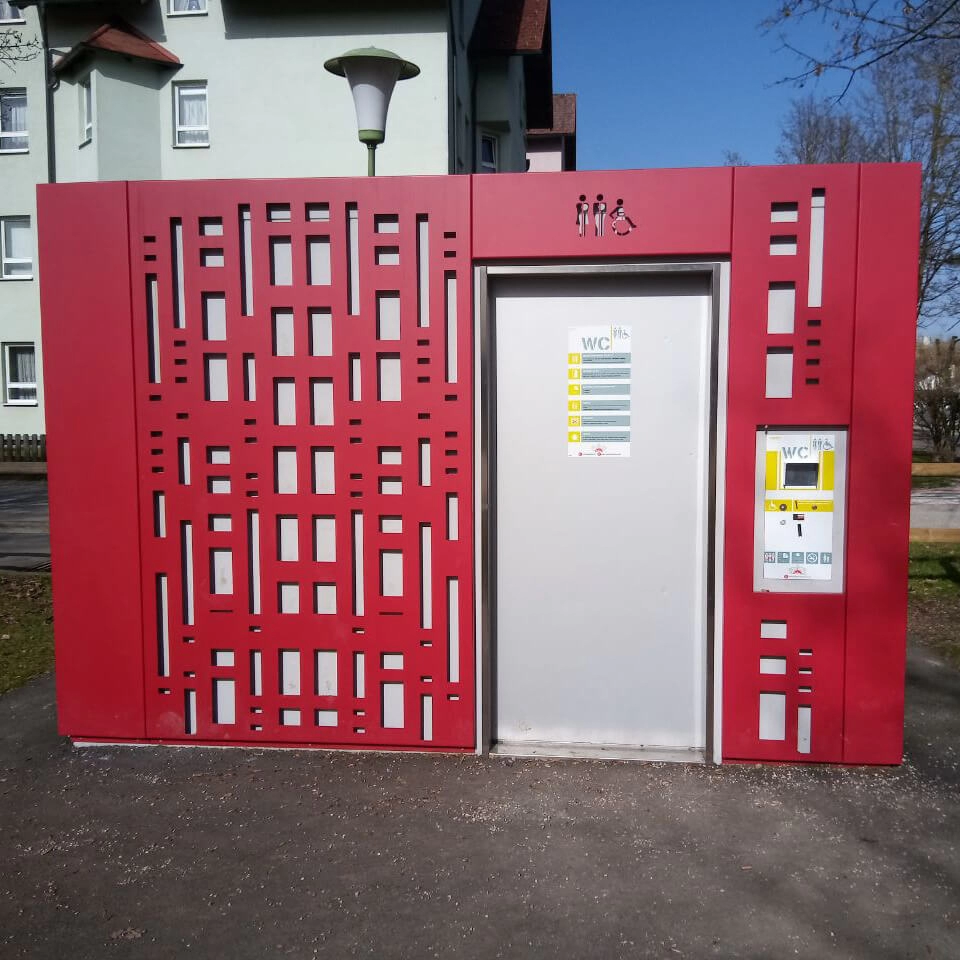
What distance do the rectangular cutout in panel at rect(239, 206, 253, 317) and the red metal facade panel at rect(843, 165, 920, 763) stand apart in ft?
10.1

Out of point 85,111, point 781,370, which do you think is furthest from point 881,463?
point 85,111

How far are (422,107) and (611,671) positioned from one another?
15640mm

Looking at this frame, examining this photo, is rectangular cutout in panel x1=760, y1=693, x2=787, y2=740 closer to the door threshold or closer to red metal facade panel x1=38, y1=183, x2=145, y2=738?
the door threshold

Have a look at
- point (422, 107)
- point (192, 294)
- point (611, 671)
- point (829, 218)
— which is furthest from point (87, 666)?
point (422, 107)

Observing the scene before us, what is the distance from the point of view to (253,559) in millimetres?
4906

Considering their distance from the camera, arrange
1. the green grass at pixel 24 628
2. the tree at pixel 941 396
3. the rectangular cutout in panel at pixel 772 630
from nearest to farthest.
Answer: the rectangular cutout in panel at pixel 772 630, the green grass at pixel 24 628, the tree at pixel 941 396

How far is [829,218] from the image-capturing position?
4398 millimetres

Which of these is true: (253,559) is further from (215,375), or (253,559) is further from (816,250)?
(816,250)

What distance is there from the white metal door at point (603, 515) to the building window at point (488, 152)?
64.5ft

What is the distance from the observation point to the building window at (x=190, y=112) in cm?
2009

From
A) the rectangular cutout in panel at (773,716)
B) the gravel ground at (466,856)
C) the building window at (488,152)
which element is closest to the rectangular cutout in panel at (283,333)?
the gravel ground at (466,856)

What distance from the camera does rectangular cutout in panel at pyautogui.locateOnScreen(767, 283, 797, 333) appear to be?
4.50 m

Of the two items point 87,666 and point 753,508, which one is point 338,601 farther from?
point 753,508

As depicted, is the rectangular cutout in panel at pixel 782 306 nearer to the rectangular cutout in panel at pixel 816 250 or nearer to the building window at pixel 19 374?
the rectangular cutout in panel at pixel 816 250
